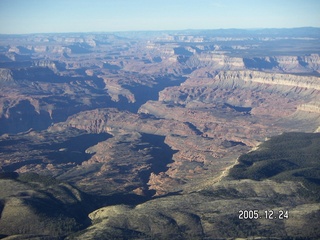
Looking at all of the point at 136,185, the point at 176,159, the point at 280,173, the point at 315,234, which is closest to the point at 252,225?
the point at 315,234

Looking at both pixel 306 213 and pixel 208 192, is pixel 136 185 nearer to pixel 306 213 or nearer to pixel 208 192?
pixel 208 192

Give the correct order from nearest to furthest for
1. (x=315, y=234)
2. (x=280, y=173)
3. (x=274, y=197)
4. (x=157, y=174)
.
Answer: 1. (x=315, y=234)
2. (x=274, y=197)
3. (x=280, y=173)
4. (x=157, y=174)
